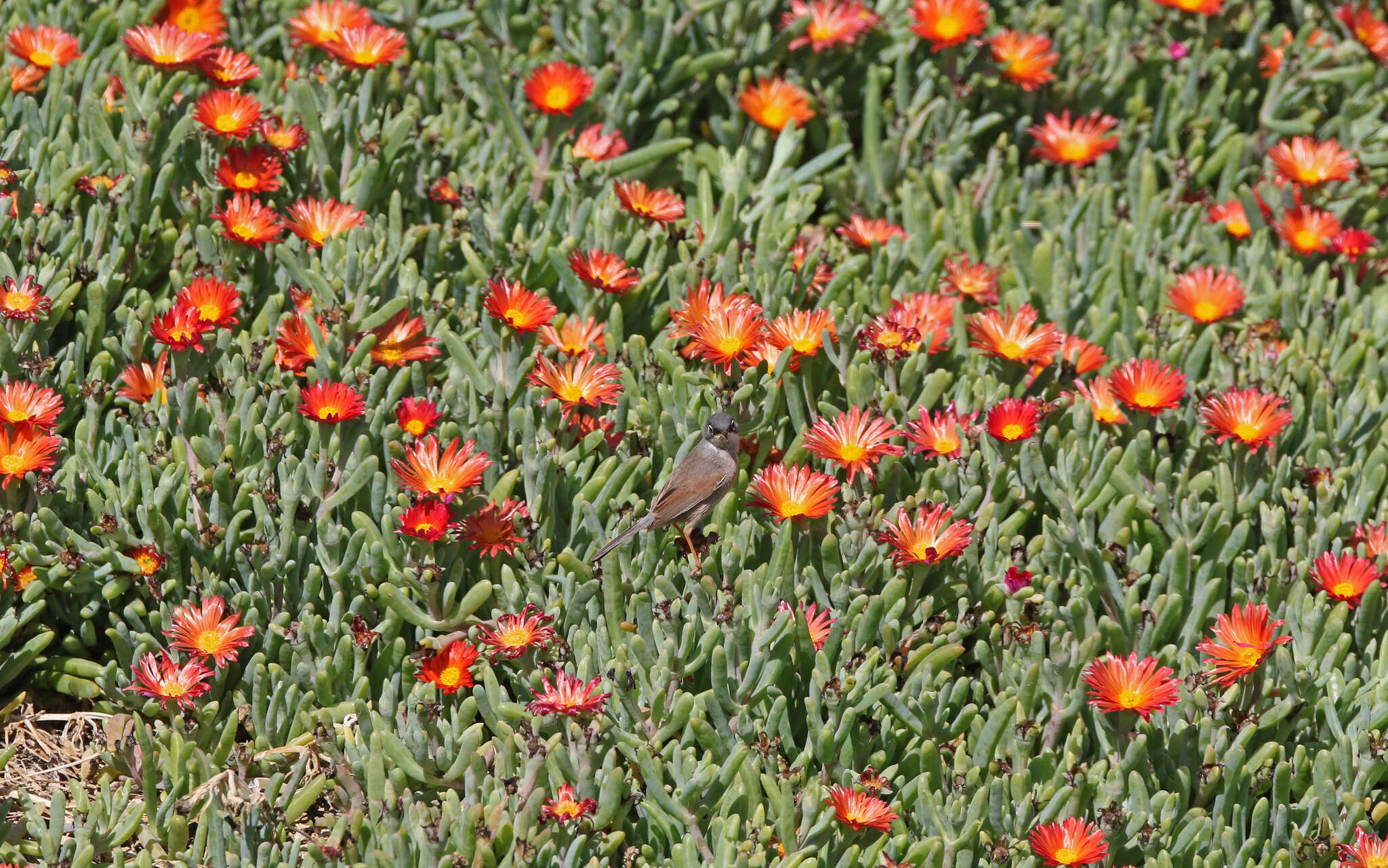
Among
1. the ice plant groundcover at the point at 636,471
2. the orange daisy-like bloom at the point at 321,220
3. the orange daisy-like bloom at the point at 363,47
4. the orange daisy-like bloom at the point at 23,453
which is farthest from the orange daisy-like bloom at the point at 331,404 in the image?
the orange daisy-like bloom at the point at 363,47

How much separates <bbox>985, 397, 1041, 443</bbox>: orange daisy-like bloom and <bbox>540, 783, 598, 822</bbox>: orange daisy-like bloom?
1.16 metres

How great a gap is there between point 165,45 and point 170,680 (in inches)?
65.0

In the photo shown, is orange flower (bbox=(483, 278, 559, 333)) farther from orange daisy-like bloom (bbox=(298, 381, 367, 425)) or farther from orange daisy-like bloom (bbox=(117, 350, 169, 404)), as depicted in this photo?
orange daisy-like bloom (bbox=(117, 350, 169, 404))

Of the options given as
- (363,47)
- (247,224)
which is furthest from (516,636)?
(363,47)

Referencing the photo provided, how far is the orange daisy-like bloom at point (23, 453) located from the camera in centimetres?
263

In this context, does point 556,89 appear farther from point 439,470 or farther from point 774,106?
point 439,470

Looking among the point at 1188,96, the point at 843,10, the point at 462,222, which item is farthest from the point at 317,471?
the point at 1188,96

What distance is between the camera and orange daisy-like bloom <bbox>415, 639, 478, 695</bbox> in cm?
262

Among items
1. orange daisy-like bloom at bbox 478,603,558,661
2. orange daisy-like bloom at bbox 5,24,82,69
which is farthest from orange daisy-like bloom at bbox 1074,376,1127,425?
orange daisy-like bloom at bbox 5,24,82,69

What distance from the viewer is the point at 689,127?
4.27 meters

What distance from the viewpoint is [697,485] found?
9.11 ft

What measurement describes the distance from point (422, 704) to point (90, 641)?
29.8 inches

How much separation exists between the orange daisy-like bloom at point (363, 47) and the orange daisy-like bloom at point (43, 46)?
2.09ft

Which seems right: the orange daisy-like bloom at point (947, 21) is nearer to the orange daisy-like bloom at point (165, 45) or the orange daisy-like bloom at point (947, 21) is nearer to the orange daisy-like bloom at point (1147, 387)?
the orange daisy-like bloom at point (1147, 387)
